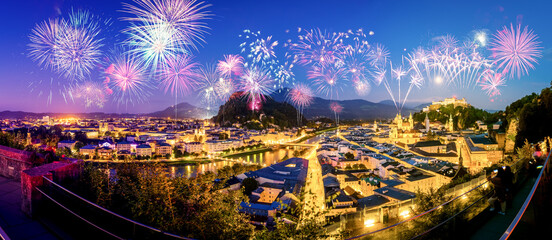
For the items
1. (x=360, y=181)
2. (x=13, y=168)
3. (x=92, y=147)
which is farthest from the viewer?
(x=92, y=147)

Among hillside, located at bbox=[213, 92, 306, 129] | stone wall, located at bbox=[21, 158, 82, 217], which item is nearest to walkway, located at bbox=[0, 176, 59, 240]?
stone wall, located at bbox=[21, 158, 82, 217]

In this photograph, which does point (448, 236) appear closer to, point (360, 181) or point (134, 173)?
point (134, 173)

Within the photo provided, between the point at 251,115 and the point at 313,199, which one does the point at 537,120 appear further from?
the point at 251,115

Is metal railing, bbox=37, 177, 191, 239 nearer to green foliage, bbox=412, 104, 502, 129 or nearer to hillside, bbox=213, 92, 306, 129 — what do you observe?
green foliage, bbox=412, 104, 502, 129

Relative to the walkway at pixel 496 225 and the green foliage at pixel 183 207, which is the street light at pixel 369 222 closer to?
the walkway at pixel 496 225

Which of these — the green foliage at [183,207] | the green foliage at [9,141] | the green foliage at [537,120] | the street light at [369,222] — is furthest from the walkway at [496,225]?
the green foliage at [537,120]

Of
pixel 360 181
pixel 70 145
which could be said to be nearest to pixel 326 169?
pixel 360 181
